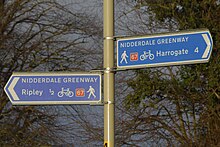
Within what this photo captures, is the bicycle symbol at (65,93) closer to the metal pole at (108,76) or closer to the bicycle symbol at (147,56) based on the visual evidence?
the metal pole at (108,76)

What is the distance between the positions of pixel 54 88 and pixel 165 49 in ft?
3.49

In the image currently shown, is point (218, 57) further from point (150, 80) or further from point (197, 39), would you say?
point (197, 39)

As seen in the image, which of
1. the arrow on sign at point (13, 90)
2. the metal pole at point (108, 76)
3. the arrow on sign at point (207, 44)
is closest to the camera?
the arrow on sign at point (207, 44)

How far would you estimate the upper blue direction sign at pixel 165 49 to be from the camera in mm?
5039

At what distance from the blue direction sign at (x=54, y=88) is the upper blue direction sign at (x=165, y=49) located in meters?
0.34

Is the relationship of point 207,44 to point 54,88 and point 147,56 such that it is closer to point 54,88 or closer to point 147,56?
point 147,56

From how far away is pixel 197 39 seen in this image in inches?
199

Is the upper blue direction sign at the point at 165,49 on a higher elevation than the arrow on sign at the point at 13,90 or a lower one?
higher

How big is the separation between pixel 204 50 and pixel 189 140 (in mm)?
8277

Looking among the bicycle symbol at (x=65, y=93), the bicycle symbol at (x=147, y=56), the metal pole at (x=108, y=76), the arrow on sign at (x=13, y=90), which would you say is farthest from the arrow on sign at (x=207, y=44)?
the arrow on sign at (x=13, y=90)

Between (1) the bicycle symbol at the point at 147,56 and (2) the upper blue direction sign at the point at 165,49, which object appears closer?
(2) the upper blue direction sign at the point at 165,49

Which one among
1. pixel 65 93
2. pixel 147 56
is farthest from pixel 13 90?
pixel 147 56

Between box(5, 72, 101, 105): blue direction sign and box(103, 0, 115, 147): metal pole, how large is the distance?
0.42 feet

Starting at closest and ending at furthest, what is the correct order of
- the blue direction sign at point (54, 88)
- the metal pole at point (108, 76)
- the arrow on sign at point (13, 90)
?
the metal pole at point (108, 76), the blue direction sign at point (54, 88), the arrow on sign at point (13, 90)
